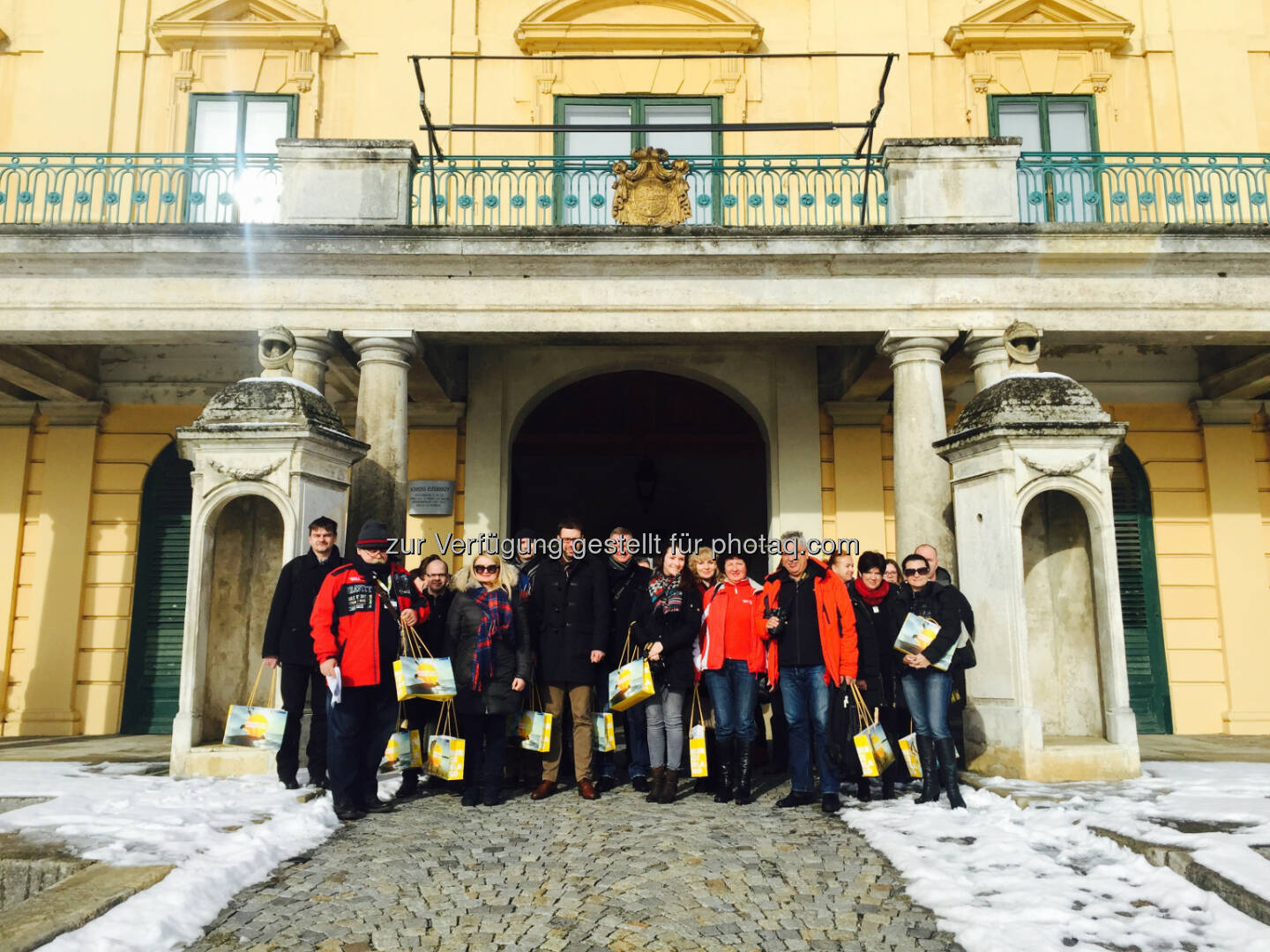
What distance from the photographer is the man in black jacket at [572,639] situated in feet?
22.1

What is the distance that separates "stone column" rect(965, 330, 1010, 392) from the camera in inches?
372

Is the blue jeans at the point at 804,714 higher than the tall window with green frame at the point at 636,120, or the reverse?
the tall window with green frame at the point at 636,120

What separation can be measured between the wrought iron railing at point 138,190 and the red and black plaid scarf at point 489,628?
5.48 metres

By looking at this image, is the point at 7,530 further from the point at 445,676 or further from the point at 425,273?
the point at 445,676

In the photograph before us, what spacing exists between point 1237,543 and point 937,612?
322 inches

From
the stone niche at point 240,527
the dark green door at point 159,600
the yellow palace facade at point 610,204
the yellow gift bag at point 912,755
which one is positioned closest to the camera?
the yellow gift bag at point 912,755

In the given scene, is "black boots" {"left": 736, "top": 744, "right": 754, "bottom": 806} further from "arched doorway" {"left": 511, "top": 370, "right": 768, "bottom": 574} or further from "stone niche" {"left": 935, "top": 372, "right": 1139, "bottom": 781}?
"arched doorway" {"left": 511, "top": 370, "right": 768, "bottom": 574}

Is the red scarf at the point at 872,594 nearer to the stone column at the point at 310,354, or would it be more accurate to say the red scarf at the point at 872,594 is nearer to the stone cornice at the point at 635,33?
the stone column at the point at 310,354

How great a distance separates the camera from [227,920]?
403 cm

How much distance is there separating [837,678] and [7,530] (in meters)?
11.0

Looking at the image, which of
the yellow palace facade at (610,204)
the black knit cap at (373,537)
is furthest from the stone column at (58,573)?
the black knit cap at (373,537)

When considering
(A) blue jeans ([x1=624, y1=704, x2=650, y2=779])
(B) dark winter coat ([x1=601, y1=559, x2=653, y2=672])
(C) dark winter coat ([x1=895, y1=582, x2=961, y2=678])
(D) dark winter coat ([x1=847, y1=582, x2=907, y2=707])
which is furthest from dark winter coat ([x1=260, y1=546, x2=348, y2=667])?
(C) dark winter coat ([x1=895, y1=582, x2=961, y2=678])

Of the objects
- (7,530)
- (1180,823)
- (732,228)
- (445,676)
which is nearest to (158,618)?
(7,530)

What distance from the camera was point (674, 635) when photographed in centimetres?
667
